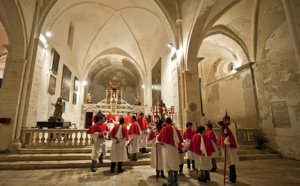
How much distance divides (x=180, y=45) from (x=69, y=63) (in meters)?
8.84

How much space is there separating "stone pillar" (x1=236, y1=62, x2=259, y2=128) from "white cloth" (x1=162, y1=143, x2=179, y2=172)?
7.05 meters

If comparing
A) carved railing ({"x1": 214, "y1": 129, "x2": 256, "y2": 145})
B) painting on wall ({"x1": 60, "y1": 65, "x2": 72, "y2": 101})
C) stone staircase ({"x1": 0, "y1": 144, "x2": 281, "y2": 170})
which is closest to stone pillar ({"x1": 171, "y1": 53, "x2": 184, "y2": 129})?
stone staircase ({"x1": 0, "y1": 144, "x2": 281, "y2": 170})

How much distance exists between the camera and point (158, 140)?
3430 millimetres

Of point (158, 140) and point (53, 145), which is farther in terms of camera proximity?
point (53, 145)

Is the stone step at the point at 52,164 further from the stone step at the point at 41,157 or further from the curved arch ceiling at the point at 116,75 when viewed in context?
the curved arch ceiling at the point at 116,75

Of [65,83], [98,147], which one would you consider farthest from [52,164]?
[65,83]

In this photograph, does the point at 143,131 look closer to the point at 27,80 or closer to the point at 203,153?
the point at 203,153

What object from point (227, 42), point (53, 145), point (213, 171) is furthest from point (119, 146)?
point (227, 42)

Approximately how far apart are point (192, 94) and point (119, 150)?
4263 mm

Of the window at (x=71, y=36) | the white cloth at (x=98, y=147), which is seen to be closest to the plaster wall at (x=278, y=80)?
the white cloth at (x=98, y=147)

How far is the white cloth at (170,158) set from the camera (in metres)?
3.12

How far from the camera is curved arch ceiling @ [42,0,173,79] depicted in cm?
1058

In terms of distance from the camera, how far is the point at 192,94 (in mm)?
6902

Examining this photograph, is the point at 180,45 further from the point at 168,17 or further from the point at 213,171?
the point at 213,171
